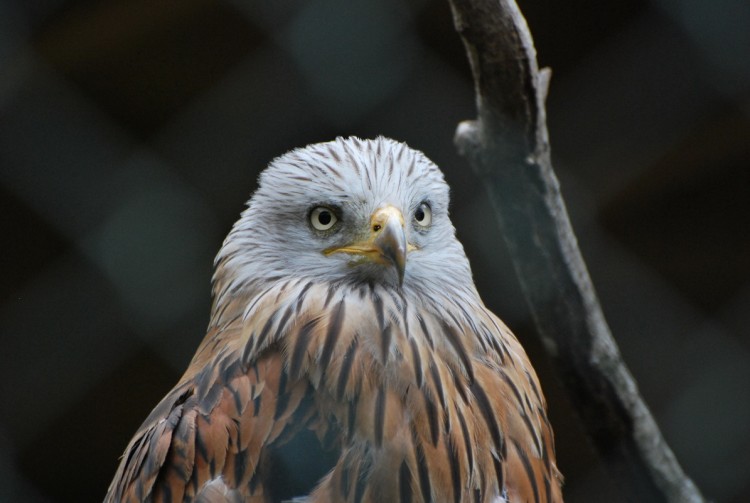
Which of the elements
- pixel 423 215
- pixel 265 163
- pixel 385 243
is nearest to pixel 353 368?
pixel 385 243

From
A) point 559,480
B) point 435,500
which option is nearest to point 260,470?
point 435,500

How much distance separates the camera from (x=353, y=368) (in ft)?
4.76

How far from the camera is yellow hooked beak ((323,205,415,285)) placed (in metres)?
1.45

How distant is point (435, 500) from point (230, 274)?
550mm

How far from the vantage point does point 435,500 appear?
1.41m

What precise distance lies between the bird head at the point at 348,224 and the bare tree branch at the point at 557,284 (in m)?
0.11

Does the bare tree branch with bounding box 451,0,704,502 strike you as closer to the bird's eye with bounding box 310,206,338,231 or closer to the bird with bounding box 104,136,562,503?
the bird with bounding box 104,136,562,503

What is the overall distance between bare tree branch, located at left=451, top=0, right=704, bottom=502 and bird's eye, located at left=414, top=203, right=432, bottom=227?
0.37 feet

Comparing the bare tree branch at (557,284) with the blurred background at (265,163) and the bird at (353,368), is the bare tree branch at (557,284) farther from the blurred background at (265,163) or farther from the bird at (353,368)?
the blurred background at (265,163)

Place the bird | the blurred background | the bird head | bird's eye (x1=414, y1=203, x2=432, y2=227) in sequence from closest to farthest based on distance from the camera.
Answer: the bird, the bird head, bird's eye (x1=414, y1=203, x2=432, y2=227), the blurred background

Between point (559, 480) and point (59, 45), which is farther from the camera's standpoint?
point (59, 45)

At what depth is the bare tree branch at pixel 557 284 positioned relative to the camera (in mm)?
1560

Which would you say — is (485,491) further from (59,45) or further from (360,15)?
(59,45)

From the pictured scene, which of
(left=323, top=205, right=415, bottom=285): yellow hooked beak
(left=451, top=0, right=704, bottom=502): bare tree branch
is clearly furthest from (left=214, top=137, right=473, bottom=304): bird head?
(left=451, top=0, right=704, bottom=502): bare tree branch
